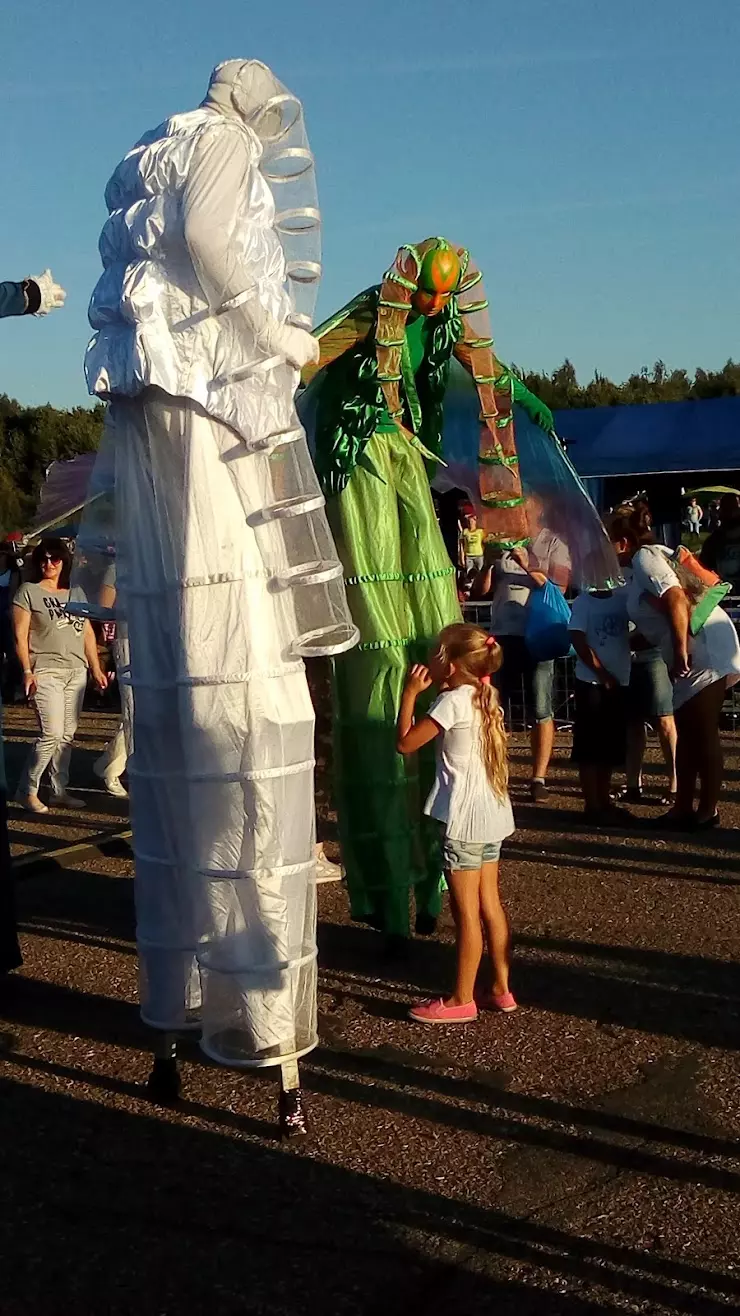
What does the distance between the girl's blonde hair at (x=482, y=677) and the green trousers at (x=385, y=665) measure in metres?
0.44

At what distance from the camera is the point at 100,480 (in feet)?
13.9

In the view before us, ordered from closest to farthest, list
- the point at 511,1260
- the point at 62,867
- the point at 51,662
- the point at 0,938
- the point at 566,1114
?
the point at 511,1260 → the point at 566,1114 → the point at 0,938 → the point at 62,867 → the point at 51,662

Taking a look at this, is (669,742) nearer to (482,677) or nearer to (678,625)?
Result: (678,625)

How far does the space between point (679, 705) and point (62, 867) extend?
3440 millimetres

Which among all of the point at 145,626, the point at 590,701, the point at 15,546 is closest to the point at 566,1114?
the point at 145,626

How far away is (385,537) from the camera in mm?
5262

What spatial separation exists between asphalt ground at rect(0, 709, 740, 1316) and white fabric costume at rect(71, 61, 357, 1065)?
42cm

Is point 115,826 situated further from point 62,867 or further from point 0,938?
point 0,938

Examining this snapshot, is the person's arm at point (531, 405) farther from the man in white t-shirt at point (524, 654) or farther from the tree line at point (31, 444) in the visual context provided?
the tree line at point (31, 444)

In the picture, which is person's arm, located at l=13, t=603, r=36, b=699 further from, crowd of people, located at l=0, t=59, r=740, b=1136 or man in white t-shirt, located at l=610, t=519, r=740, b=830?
crowd of people, located at l=0, t=59, r=740, b=1136

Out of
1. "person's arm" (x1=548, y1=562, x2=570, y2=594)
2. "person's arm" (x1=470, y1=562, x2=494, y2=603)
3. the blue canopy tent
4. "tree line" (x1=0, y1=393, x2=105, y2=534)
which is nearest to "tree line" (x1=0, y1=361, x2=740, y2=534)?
"tree line" (x1=0, y1=393, x2=105, y2=534)

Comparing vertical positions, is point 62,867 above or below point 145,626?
below

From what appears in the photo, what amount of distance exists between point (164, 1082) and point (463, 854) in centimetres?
124

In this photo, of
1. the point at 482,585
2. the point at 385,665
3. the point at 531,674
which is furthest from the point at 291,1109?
the point at 482,585
